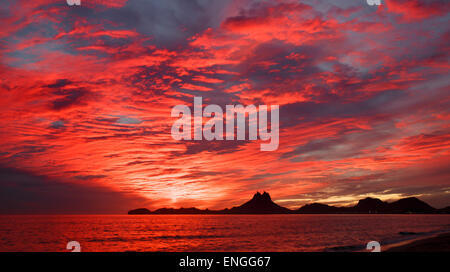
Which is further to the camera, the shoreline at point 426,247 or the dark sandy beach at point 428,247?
the shoreline at point 426,247

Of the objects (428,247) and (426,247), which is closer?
(428,247)

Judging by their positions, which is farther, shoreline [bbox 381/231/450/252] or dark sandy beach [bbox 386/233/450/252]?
shoreline [bbox 381/231/450/252]
